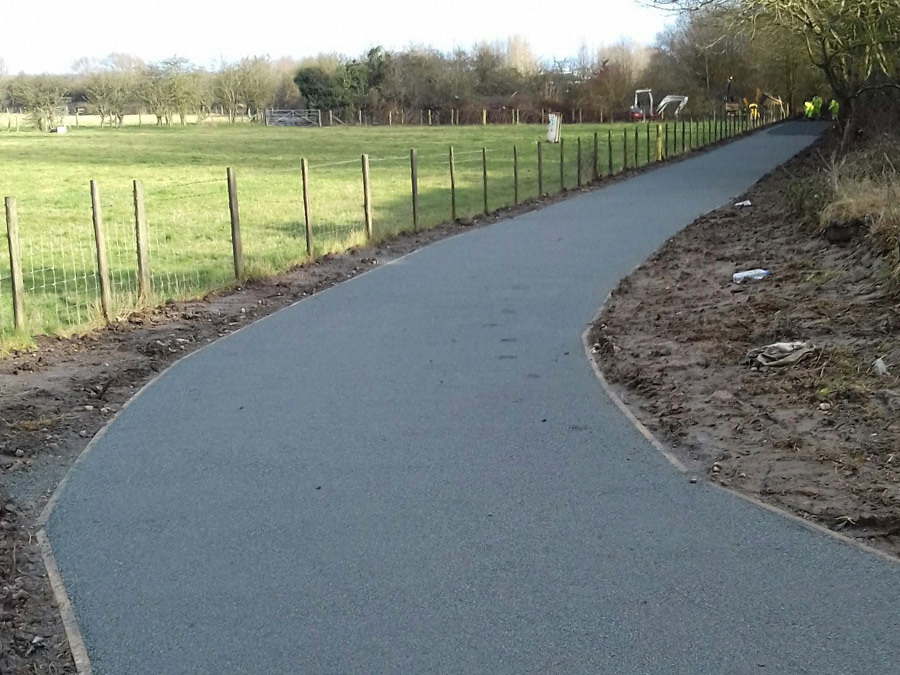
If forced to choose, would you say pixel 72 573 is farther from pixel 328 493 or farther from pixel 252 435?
pixel 252 435

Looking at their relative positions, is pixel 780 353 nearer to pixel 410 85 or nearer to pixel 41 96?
pixel 410 85

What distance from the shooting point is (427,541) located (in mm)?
5359

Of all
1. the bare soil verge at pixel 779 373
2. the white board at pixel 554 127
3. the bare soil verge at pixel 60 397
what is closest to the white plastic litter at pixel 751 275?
the bare soil verge at pixel 779 373

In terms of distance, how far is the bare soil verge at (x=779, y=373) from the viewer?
5941 millimetres

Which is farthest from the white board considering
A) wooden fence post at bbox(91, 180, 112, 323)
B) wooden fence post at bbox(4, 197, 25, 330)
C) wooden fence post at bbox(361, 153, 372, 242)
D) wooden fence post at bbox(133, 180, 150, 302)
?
wooden fence post at bbox(4, 197, 25, 330)

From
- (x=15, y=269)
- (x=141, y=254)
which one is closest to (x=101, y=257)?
(x=141, y=254)

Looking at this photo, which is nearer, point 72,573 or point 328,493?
point 72,573

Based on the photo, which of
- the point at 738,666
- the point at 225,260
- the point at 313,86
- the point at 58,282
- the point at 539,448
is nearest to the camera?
the point at 738,666

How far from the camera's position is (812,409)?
7109 mm

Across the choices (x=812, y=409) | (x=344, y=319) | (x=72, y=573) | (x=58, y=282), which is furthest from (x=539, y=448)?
(x=58, y=282)

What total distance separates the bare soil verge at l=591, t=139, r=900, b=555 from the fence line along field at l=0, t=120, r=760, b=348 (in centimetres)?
547

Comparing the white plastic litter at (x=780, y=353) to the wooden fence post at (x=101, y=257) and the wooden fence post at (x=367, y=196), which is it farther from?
the wooden fence post at (x=367, y=196)

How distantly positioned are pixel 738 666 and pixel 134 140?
2584 inches

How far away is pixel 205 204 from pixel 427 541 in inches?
800
